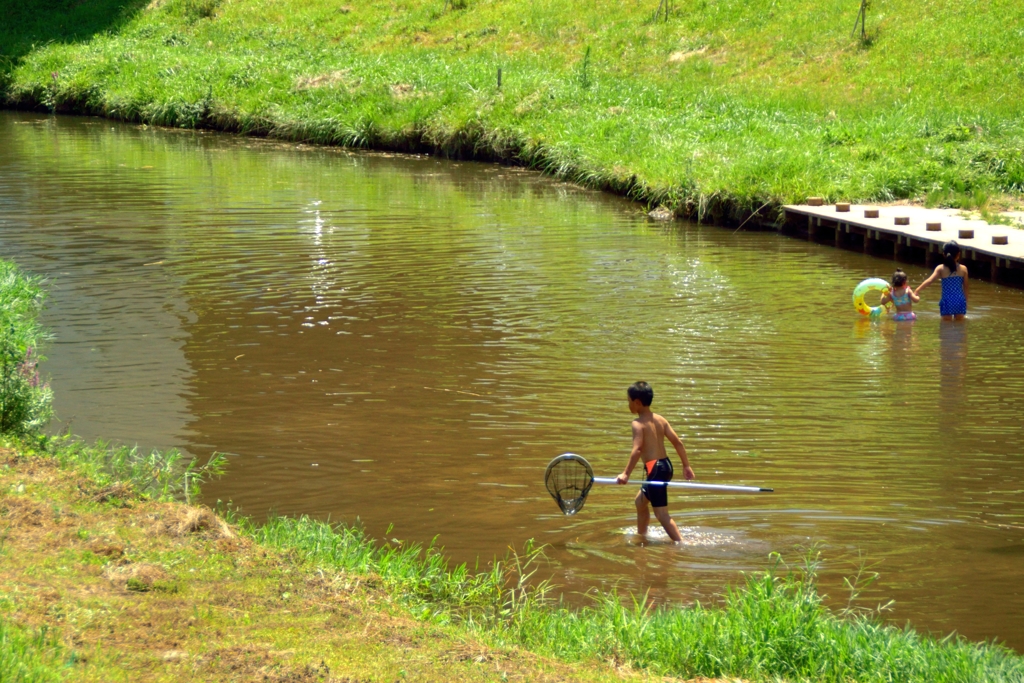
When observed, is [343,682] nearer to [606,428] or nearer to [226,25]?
[606,428]

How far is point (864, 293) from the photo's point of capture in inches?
544

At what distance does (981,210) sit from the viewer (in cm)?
1902

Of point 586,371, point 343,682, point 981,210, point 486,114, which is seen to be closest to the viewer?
point 343,682

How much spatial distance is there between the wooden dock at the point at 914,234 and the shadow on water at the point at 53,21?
33498 mm

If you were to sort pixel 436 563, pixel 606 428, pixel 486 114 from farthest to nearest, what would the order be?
pixel 486 114 → pixel 606 428 → pixel 436 563

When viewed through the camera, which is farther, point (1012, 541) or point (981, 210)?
point (981, 210)

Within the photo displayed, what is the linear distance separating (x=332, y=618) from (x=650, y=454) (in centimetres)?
283

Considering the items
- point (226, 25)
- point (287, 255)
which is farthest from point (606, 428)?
point (226, 25)

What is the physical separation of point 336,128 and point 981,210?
58.5 feet

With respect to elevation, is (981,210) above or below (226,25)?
below

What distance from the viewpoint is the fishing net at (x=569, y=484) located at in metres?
7.37

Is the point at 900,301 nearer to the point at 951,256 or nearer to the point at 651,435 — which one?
the point at 951,256

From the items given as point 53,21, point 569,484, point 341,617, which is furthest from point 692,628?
point 53,21

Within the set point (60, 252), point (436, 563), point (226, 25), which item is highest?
point (226, 25)
